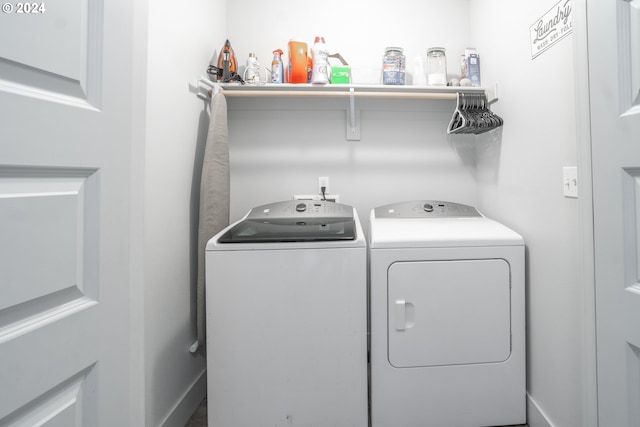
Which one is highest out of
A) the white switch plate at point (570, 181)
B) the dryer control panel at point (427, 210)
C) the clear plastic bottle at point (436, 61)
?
the clear plastic bottle at point (436, 61)

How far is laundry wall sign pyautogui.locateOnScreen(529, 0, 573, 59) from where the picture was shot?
1.14 meters

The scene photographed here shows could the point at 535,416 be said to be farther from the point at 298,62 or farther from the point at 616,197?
the point at 298,62

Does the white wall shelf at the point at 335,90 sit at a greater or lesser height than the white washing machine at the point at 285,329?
greater

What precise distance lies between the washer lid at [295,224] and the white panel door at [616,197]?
890mm

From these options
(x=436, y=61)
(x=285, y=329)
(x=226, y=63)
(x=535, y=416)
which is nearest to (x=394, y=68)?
(x=436, y=61)

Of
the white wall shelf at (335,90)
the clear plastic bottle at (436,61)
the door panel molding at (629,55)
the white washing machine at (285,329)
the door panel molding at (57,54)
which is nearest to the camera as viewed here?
the door panel molding at (57,54)

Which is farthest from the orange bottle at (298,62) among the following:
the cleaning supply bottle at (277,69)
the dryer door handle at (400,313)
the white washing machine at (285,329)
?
the dryer door handle at (400,313)

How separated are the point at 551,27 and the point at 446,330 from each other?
147cm

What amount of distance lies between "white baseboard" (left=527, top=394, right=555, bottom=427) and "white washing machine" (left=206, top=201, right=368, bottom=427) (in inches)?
34.2

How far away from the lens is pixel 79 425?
0.67 metres

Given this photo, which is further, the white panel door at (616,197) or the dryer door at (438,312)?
the dryer door at (438,312)

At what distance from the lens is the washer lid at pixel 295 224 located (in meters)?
1.29

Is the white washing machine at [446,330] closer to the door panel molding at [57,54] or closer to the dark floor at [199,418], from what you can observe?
the dark floor at [199,418]

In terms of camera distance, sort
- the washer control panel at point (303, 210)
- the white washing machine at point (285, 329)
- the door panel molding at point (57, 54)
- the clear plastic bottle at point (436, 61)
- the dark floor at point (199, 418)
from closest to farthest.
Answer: the door panel molding at point (57, 54), the white washing machine at point (285, 329), the dark floor at point (199, 418), the washer control panel at point (303, 210), the clear plastic bottle at point (436, 61)
